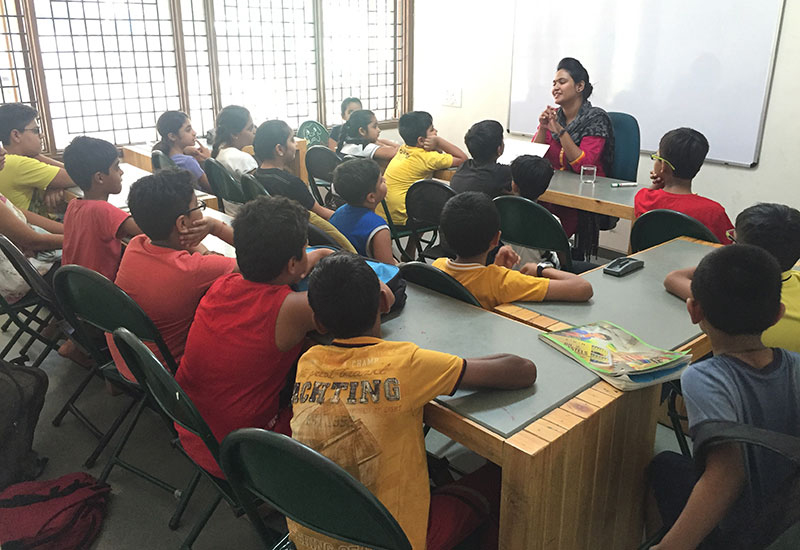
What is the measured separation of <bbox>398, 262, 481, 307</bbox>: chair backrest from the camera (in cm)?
176

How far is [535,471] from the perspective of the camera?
1132 millimetres

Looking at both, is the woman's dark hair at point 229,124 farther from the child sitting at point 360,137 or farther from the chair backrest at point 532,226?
the chair backrest at point 532,226

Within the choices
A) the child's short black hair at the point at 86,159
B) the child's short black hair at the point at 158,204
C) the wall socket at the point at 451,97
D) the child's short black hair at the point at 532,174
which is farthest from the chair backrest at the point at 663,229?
the wall socket at the point at 451,97

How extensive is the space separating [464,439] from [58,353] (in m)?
2.49

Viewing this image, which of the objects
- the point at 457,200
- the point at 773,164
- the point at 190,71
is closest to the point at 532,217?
the point at 457,200

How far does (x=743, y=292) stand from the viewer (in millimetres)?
1182

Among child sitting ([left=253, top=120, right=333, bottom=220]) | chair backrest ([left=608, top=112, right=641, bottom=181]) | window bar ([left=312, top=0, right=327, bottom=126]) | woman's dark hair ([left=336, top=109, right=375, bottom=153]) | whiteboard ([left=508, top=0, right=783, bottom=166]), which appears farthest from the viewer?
window bar ([left=312, top=0, right=327, bottom=126])

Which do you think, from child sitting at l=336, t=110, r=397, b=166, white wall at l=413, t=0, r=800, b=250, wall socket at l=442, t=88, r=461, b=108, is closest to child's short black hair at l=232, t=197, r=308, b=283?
child sitting at l=336, t=110, r=397, b=166

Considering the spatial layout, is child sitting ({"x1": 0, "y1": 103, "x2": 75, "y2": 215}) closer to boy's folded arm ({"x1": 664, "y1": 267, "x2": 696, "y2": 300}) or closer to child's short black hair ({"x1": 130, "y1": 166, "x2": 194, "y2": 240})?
child's short black hair ({"x1": 130, "y1": 166, "x2": 194, "y2": 240})

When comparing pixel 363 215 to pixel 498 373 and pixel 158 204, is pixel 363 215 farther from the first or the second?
pixel 498 373

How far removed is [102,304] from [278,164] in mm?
1689

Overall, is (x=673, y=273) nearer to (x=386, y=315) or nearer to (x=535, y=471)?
(x=386, y=315)

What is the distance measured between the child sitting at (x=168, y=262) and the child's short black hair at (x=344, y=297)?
66 cm

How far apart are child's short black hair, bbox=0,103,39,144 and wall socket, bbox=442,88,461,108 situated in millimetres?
3635
